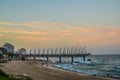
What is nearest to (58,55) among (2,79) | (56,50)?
(56,50)

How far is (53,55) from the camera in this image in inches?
7077

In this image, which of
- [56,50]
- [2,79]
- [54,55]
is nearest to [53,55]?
[54,55]

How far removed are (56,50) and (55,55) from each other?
1989cm

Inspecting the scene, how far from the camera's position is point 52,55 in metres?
179

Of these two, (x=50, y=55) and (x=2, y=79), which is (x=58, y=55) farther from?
(x=2, y=79)

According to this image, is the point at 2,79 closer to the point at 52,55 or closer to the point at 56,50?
the point at 52,55

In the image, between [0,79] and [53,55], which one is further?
[53,55]

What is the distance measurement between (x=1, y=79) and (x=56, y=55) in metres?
158

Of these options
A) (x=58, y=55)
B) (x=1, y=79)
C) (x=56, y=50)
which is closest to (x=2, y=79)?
(x=1, y=79)

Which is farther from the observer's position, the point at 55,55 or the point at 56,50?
the point at 56,50

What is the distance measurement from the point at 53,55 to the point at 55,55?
1525 mm

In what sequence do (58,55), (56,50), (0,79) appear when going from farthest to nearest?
(56,50) → (58,55) → (0,79)

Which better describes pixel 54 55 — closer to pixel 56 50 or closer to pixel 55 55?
pixel 55 55

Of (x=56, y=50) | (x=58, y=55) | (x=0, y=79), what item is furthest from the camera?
(x=56, y=50)
